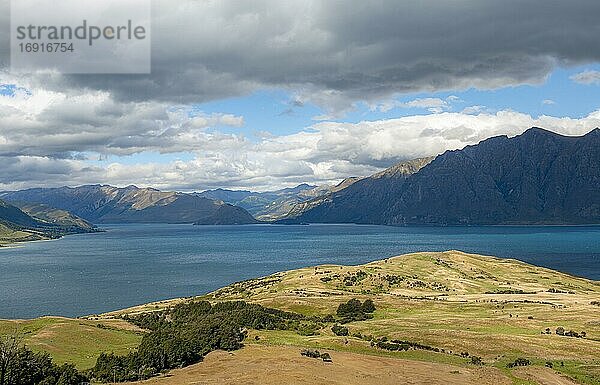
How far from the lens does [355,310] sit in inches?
5482

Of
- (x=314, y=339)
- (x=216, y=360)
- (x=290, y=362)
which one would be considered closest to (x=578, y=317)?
(x=314, y=339)

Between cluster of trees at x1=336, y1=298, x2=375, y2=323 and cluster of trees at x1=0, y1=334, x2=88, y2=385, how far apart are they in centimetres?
7427

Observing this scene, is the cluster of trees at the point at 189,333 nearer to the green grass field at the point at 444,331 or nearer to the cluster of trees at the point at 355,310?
the green grass field at the point at 444,331

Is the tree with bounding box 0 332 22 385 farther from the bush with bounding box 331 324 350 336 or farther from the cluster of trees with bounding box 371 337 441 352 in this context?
the bush with bounding box 331 324 350 336

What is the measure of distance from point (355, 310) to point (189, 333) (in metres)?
54.7

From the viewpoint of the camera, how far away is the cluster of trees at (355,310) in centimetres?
13368

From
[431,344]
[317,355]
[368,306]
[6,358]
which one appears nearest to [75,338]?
[6,358]

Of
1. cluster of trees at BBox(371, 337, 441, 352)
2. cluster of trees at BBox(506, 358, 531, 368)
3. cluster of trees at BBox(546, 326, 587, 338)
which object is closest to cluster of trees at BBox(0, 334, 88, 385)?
cluster of trees at BBox(371, 337, 441, 352)

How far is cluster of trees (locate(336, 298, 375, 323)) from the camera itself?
439 feet

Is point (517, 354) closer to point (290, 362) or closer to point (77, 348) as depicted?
point (290, 362)

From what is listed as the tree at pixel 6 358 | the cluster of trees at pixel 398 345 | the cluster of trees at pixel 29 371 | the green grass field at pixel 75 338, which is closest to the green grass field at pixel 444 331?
the green grass field at pixel 75 338

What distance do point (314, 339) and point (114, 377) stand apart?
4277 centimetres

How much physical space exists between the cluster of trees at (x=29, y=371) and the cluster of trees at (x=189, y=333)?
5897mm

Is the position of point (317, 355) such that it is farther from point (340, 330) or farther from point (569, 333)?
point (569, 333)
